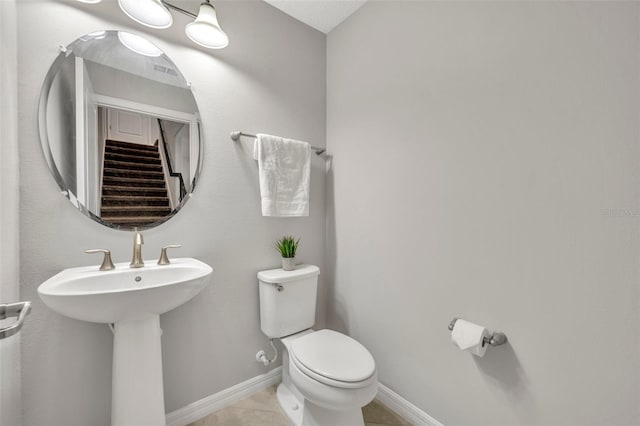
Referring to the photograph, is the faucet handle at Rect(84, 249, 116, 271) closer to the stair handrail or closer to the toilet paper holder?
the stair handrail

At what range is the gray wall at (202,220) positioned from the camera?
3.30 feet

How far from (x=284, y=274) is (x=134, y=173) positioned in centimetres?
92

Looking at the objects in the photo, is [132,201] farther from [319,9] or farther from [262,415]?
[319,9]

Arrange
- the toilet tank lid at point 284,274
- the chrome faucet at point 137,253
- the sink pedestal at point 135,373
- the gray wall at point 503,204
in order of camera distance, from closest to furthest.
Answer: the gray wall at point 503,204 < the sink pedestal at point 135,373 < the chrome faucet at point 137,253 < the toilet tank lid at point 284,274

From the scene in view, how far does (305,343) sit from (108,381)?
890 millimetres

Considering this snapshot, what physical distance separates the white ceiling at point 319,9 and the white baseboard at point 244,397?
7.62 feet

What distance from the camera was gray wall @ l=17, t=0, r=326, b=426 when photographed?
39.6 inches

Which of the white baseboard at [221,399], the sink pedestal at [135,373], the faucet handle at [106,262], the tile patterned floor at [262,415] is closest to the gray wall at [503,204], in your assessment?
the tile patterned floor at [262,415]

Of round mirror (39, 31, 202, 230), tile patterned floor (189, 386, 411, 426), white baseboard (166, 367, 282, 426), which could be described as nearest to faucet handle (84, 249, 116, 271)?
round mirror (39, 31, 202, 230)

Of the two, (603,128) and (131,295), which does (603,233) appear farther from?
(131,295)

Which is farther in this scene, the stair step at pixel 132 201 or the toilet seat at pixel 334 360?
the stair step at pixel 132 201

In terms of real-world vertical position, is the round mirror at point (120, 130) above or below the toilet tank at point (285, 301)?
above

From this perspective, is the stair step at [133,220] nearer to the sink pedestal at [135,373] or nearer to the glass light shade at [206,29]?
the sink pedestal at [135,373]

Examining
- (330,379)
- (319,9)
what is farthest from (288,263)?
(319,9)
